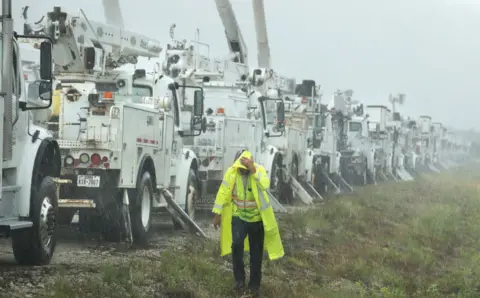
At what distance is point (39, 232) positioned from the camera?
966 centimetres

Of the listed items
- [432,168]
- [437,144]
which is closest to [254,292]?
[432,168]

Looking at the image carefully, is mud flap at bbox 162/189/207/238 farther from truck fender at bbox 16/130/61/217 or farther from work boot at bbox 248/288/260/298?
work boot at bbox 248/288/260/298

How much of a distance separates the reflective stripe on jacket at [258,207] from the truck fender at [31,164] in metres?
1.91

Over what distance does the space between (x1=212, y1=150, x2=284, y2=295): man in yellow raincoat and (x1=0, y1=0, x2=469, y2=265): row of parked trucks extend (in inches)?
78.2

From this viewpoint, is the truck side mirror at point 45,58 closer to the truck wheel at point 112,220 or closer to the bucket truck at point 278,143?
the truck wheel at point 112,220

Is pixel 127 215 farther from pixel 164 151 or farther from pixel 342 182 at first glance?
pixel 342 182

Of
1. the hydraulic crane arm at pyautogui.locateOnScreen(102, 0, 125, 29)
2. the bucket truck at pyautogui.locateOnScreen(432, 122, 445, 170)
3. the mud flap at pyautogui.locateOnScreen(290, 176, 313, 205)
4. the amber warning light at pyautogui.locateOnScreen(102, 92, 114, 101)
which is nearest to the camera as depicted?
the amber warning light at pyautogui.locateOnScreen(102, 92, 114, 101)

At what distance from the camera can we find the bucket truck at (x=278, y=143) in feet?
69.8

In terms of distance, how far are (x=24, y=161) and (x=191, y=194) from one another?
21.9 feet

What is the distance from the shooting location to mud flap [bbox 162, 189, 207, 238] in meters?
14.2

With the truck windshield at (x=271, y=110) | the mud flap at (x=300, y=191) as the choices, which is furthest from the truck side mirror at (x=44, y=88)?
the mud flap at (x=300, y=191)

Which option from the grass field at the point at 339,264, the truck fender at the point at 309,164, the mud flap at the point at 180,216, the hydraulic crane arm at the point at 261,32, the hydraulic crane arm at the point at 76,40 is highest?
the hydraulic crane arm at the point at 261,32

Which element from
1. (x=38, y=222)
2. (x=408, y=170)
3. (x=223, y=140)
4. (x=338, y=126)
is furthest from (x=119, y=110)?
(x=408, y=170)

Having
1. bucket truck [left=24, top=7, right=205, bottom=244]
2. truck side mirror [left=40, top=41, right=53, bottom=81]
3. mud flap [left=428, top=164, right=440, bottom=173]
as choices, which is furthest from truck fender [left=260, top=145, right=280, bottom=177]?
mud flap [left=428, top=164, right=440, bottom=173]
